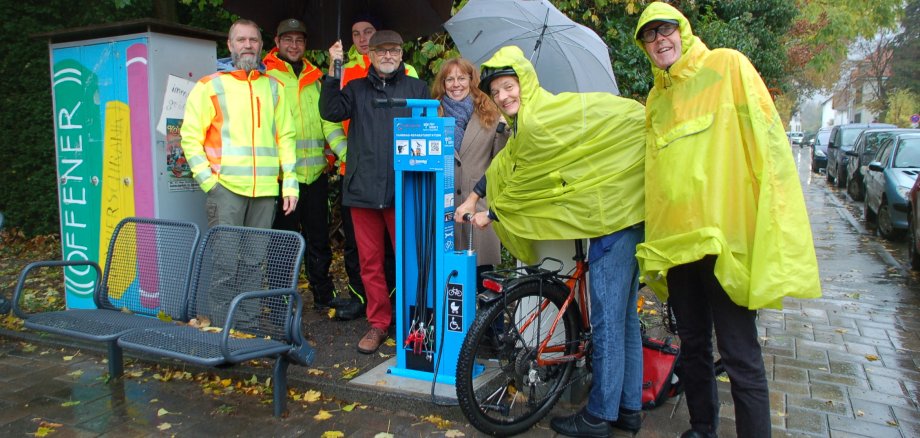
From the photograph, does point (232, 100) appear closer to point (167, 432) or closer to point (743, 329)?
point (167, 432)

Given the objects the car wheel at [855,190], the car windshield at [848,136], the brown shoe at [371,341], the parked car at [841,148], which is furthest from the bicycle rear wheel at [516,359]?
the car windshield at [848,136]

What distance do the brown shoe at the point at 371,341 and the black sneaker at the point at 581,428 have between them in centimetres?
144

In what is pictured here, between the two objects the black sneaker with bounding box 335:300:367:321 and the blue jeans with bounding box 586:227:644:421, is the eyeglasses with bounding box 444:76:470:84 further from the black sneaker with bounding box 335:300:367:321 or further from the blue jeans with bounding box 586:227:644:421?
the black sneaker with bounding box 335:300:367:321

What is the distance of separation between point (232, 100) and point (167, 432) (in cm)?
202

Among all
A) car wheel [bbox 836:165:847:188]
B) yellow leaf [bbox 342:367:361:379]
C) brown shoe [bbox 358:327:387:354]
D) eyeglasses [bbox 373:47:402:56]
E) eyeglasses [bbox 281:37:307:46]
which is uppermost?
eyeglasses [bbox 281:37:307:46]

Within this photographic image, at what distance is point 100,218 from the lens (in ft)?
16.6

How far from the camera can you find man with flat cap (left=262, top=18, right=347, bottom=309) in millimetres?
4848

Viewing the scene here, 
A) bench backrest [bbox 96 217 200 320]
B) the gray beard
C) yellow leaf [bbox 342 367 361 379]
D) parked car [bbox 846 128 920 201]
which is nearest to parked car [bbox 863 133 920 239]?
parked car [bbox 846 128 920 201]

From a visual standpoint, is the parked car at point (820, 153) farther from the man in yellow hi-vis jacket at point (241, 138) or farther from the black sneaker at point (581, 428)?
the black sneaker at point (581, 428)

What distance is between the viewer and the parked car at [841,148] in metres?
18.8

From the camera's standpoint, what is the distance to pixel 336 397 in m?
3.94

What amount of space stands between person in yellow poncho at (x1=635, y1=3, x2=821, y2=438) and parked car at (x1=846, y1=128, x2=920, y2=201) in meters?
12.8

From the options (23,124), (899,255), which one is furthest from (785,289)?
(23,124)

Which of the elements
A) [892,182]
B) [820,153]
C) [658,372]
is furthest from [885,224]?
[820,153]
